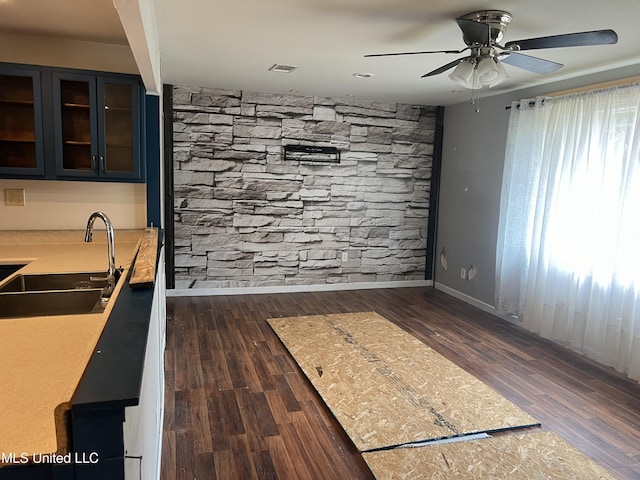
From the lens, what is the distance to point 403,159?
611 centimetres

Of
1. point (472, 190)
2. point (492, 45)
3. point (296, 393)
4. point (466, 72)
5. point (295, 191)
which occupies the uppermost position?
point (492, 45)

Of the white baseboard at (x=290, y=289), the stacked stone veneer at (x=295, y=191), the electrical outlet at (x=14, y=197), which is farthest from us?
the white baseboard at (x=290, y=289)

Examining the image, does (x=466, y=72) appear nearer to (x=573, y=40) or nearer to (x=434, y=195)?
(x=573, y=40)

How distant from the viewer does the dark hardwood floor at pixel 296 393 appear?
2.42 m

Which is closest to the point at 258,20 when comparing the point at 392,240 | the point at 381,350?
the point at 381,350

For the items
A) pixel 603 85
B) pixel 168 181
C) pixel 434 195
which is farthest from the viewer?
pixel 434 195

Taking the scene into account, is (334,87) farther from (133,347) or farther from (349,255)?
(133,347)

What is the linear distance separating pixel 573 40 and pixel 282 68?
240cm

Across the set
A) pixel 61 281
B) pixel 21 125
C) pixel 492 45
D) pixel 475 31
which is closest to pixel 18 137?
pixel 21 125

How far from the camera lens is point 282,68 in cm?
409

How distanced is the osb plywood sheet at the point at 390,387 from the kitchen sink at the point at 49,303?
153 centimetres

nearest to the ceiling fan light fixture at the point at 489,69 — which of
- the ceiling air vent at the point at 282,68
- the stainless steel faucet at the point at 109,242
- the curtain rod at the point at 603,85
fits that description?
the curtain rod at the point at 603,85

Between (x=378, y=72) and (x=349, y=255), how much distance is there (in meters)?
2.56

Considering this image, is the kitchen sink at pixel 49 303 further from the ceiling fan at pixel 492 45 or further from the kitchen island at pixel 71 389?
the ceiling fan at pixel 492 45
